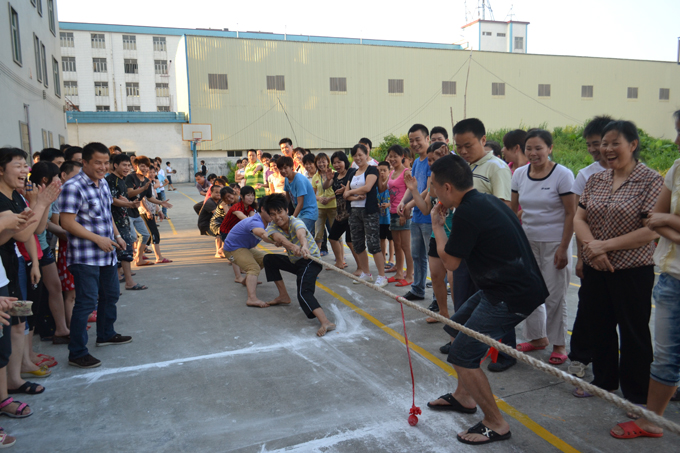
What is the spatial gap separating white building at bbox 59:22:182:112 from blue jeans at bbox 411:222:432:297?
152 feet

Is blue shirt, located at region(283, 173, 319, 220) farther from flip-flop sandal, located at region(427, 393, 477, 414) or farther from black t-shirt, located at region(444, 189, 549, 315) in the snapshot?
black t-shirt, located at region(444, 189, 549, 315)

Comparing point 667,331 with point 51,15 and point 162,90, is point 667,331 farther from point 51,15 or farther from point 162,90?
point 162,90

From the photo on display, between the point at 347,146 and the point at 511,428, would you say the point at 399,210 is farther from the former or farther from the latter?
the point at 347,146

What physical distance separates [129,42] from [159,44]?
2834 mm

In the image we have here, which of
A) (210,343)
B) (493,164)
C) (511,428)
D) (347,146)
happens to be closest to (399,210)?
(493,164)

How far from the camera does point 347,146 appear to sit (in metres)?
36.8

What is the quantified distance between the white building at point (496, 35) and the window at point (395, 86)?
28.7 m

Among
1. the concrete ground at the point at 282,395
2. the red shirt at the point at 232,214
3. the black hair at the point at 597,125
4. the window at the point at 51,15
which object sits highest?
the window at the point at 51,15

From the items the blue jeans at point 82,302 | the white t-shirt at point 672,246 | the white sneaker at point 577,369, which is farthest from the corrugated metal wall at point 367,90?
the white t-shirt at point 672,246

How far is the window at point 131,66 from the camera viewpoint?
1887 inches

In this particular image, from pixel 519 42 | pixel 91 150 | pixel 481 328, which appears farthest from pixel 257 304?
pixel 519 42

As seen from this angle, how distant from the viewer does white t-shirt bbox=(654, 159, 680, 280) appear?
272cm

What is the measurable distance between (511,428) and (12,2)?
49.9 feet

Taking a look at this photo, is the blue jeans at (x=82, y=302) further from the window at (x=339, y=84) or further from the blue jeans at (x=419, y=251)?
the window at (x=339, y=84)
